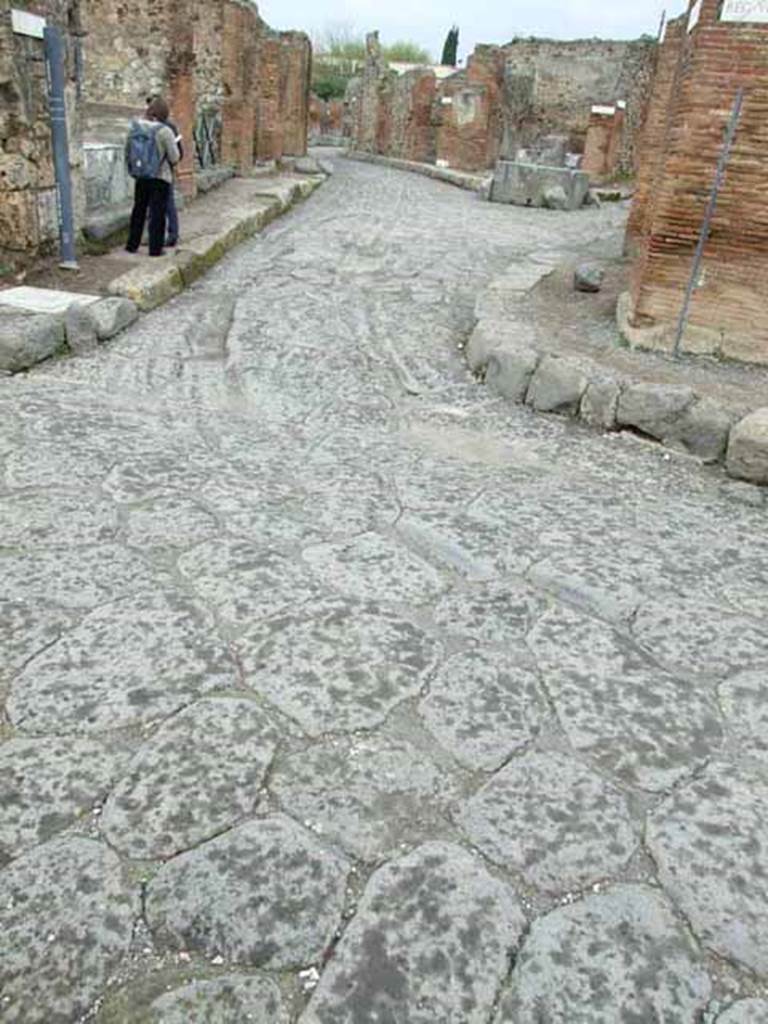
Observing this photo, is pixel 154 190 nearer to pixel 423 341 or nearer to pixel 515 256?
pixel 423 341

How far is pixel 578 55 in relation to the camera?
2562 centimetres

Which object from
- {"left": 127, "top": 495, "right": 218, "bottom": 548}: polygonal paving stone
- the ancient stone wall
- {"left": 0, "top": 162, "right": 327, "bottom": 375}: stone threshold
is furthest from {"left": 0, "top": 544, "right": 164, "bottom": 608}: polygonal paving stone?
the ancient stone wall

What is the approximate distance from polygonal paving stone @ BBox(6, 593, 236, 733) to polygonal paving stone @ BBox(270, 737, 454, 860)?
39cm

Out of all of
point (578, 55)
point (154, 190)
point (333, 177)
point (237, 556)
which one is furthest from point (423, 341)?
point (578, 55)

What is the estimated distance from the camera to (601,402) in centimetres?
466

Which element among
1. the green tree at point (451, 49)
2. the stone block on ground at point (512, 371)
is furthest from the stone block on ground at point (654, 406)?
the green tree at point (451, 49)

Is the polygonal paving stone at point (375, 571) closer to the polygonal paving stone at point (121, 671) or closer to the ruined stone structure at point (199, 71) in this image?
the polygonal paving stone at point (121, 671)

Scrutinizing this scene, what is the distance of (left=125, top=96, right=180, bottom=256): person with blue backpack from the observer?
7145 millimetres

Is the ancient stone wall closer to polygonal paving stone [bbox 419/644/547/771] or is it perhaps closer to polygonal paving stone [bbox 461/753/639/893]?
polygonal paving stone [bbox 419/644/547/771]

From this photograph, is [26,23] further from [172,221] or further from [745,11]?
[745,11]

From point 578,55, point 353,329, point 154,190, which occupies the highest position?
point 578,55

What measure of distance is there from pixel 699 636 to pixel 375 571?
3.63 feet

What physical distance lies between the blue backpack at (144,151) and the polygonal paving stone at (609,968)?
24.0 ft

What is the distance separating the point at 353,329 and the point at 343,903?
17.7 feet
